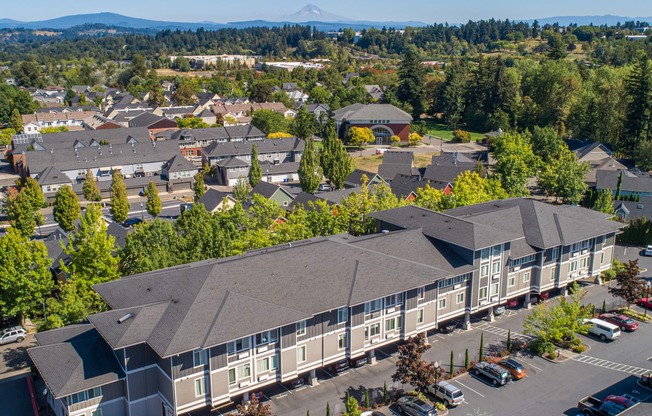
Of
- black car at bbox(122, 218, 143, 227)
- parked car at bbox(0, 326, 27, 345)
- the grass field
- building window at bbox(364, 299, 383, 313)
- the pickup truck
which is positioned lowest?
parked car at bbox(0, 326, 27, 345)

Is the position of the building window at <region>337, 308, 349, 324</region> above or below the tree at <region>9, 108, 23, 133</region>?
below

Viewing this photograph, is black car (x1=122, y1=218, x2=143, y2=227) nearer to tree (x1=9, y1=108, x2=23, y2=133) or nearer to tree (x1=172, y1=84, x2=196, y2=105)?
tree (x1=9, y1=108, x2=23, y2=133)

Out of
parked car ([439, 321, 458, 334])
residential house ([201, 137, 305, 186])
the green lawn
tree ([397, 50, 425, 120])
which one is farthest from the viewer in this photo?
tree ([397, 50, 425, 120])


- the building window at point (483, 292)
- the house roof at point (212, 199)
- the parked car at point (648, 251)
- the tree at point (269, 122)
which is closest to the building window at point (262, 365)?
the building window at point (483, 292)

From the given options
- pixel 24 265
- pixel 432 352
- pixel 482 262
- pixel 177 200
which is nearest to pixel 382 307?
pixel 432 352

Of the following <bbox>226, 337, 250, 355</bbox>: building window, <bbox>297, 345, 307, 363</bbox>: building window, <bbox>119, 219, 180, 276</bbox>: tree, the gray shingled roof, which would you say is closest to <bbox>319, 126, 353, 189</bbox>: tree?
<bbox>119, 219, 180, 276</bbox>: tree

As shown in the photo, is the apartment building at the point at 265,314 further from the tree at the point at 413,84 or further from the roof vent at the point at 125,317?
the tree at the point at 413,84
